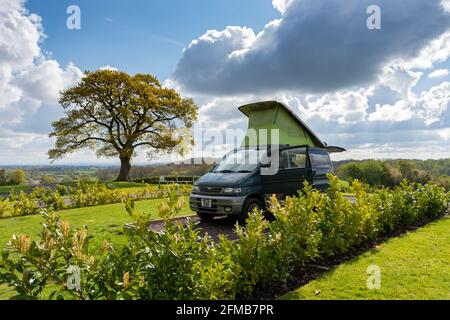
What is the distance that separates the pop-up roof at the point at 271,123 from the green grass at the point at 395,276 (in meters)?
6.12

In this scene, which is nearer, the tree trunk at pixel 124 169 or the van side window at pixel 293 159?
the van side window at pixel 293 159

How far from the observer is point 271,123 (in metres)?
11.7

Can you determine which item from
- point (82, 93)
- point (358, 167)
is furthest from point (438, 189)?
point (358, 167)

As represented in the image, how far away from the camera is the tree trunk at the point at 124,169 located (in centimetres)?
3294

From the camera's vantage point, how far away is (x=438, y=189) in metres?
10.2

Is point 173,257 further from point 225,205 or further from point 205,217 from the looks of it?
point 205,217

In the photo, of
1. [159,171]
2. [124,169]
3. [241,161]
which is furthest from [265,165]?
[124,169]

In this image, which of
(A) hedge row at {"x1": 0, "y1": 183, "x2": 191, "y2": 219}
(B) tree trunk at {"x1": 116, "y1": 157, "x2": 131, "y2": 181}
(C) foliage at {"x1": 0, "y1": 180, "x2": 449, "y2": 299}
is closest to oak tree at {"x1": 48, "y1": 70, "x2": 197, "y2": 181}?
(B) tree trunk at {"x1": 116, "y1": 157, "x2": 131, "y2": 181}

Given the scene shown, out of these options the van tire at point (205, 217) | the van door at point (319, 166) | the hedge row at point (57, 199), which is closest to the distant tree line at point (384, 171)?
the van door at point (319, 166)

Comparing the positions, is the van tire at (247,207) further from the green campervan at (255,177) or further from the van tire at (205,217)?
the van tire at (205,217)

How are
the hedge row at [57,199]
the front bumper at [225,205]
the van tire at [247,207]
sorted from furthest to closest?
the hedge row at [57,199], the van tire at [247,207], the front bumper at [225,205]

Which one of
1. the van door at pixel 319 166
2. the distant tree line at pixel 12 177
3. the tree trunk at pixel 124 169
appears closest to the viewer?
the van door at pixel 319 166

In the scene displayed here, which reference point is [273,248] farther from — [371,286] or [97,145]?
[97,145]
